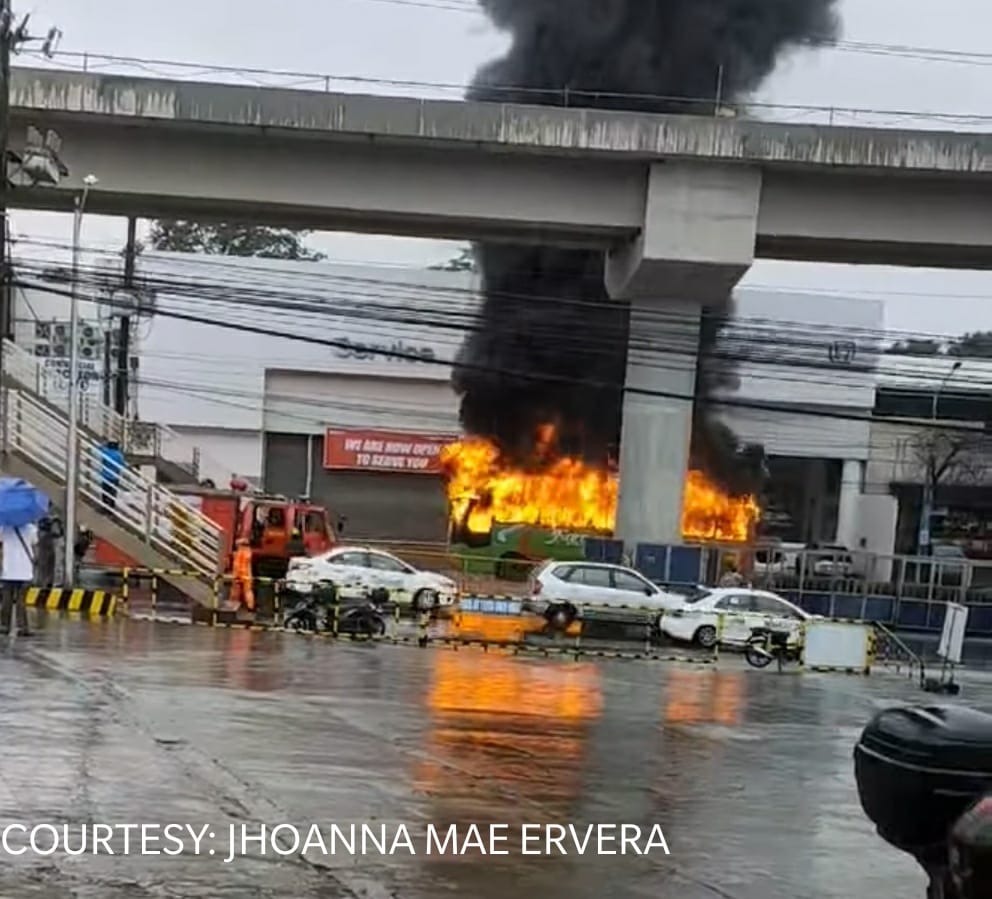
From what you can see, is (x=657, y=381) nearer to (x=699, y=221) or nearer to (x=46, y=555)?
(x=699, y=221)

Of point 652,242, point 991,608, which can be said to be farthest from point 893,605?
point 652,242

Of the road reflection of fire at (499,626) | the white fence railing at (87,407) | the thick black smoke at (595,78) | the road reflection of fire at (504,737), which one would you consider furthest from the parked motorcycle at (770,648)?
the white fence railing at (87,407)

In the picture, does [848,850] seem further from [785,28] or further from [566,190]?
[785,28]

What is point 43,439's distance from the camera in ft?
77.3

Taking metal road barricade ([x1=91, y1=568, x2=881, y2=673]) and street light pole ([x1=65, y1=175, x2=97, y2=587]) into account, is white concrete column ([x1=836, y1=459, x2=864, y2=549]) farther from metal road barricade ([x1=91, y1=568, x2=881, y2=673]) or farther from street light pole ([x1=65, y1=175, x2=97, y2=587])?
street light pole ([x1=65, y1=175, x2=97, y2=587])

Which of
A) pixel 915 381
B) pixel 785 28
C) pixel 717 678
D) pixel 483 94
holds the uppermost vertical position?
pixel 785 28

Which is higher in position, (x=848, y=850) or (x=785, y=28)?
(x=785, y=28)

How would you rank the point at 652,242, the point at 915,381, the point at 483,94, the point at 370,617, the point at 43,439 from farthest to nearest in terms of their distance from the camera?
the point at 915,381 < the point at 483,94 < the point at 652,242 < the point at 43,439 < the point at 370,617

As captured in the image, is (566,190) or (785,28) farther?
(785,28)

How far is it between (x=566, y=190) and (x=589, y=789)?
18.4 meters

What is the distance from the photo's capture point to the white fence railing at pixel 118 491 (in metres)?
22.8

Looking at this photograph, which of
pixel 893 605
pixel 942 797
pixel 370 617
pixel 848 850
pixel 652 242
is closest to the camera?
pixel 942 797

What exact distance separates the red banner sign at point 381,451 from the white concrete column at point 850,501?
1494 centimetres

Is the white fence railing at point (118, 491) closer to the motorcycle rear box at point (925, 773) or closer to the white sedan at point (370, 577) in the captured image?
the white sedan at point (370, 577)
